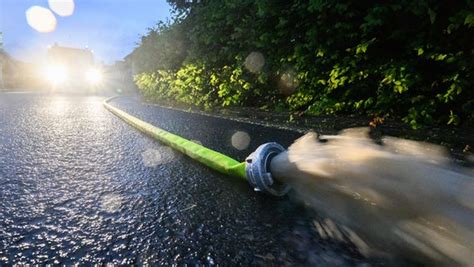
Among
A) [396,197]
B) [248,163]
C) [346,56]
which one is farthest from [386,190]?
[346,56]

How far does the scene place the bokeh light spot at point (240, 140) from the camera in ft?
13.9

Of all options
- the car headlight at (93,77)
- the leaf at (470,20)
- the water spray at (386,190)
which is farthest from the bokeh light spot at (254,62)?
the car headlight at (93,77)

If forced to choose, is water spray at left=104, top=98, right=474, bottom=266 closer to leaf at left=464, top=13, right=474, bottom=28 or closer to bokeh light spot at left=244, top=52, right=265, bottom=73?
leaf at left=464, top=13, right=474, bottom=28

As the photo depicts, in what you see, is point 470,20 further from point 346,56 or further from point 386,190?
point 386,190

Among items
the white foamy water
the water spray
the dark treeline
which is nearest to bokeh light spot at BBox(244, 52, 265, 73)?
the dark treeline

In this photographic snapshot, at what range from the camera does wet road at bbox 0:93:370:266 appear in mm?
1562

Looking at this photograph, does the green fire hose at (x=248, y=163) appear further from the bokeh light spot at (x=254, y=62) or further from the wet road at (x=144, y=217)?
the bokeh light spot at (x=254, y=62)

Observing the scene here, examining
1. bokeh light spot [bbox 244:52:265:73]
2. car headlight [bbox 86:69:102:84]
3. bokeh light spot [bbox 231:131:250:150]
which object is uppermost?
bokeh light spot [bbox 244:52:265:73]

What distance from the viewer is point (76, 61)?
38094 mm

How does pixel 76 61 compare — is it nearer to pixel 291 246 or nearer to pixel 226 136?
pixel 226 136

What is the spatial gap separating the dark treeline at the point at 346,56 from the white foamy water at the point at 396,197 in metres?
2.60

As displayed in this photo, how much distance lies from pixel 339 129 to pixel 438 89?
4.58ft

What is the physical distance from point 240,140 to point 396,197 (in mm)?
3223

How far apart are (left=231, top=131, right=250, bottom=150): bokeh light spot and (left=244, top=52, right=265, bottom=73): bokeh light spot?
6.27 ft
